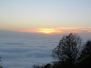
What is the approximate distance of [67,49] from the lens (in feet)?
180

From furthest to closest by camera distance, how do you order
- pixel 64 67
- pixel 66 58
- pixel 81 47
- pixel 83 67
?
pixel 81 47 → pixel 66 58 → pixel 64 67 → pixel 83 67

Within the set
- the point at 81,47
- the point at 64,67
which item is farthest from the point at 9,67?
the point at 64,67

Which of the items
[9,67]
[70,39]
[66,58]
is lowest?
[9,67]

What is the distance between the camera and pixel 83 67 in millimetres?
41156

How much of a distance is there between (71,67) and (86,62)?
4651mm

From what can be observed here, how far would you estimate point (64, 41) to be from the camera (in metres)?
55.7

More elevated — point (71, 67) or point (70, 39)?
point (70, 39)

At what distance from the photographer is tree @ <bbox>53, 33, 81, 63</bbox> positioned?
54703 millimetres

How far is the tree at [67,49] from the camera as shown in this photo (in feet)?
179

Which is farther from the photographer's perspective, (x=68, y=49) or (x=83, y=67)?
(x=68, y=49)

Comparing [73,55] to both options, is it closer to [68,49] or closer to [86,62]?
[68,49]

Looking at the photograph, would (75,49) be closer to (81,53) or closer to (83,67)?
(81,53)

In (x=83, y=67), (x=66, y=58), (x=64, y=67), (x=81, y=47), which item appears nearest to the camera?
(x=83, y=67)

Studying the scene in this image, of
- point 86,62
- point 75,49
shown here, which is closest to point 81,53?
point 75,49
